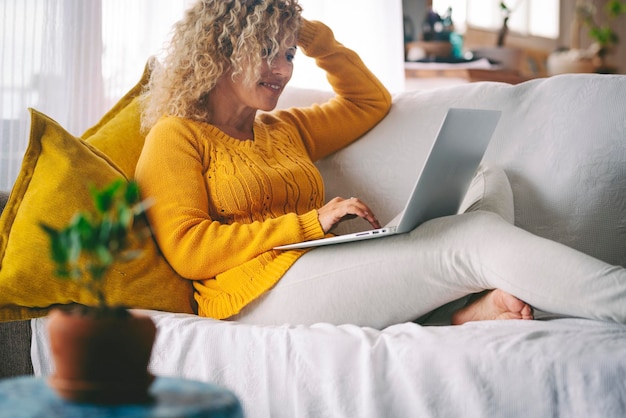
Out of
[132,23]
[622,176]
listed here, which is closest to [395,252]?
[622,176]

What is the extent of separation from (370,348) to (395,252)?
0.73 feet

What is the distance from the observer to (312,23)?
182 cm

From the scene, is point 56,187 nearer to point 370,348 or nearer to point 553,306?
point 370,348

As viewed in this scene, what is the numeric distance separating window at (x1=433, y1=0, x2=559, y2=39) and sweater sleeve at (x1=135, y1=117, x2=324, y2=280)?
281cm

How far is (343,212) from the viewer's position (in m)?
1.34

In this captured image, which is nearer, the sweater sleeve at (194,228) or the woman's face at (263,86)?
the sweater sleeve at (194,228)

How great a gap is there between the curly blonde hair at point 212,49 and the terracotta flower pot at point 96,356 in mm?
985

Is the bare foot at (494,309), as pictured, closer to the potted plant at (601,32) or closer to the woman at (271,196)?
the woman at (271,196)

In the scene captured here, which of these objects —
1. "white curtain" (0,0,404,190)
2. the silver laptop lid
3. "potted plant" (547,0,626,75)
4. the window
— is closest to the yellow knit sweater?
the silver laptop lid

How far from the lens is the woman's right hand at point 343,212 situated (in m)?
1.34

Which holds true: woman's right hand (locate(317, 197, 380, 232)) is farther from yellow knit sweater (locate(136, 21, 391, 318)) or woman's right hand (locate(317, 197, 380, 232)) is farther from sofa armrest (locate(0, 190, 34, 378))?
sofa armrest (locate(0, 190, 34, 378))

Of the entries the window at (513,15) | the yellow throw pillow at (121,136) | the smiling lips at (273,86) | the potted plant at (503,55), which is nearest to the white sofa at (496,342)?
the smiling lips at (273,86)

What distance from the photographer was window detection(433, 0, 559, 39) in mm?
4082

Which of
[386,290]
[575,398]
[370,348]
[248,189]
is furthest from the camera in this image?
[248,189]
